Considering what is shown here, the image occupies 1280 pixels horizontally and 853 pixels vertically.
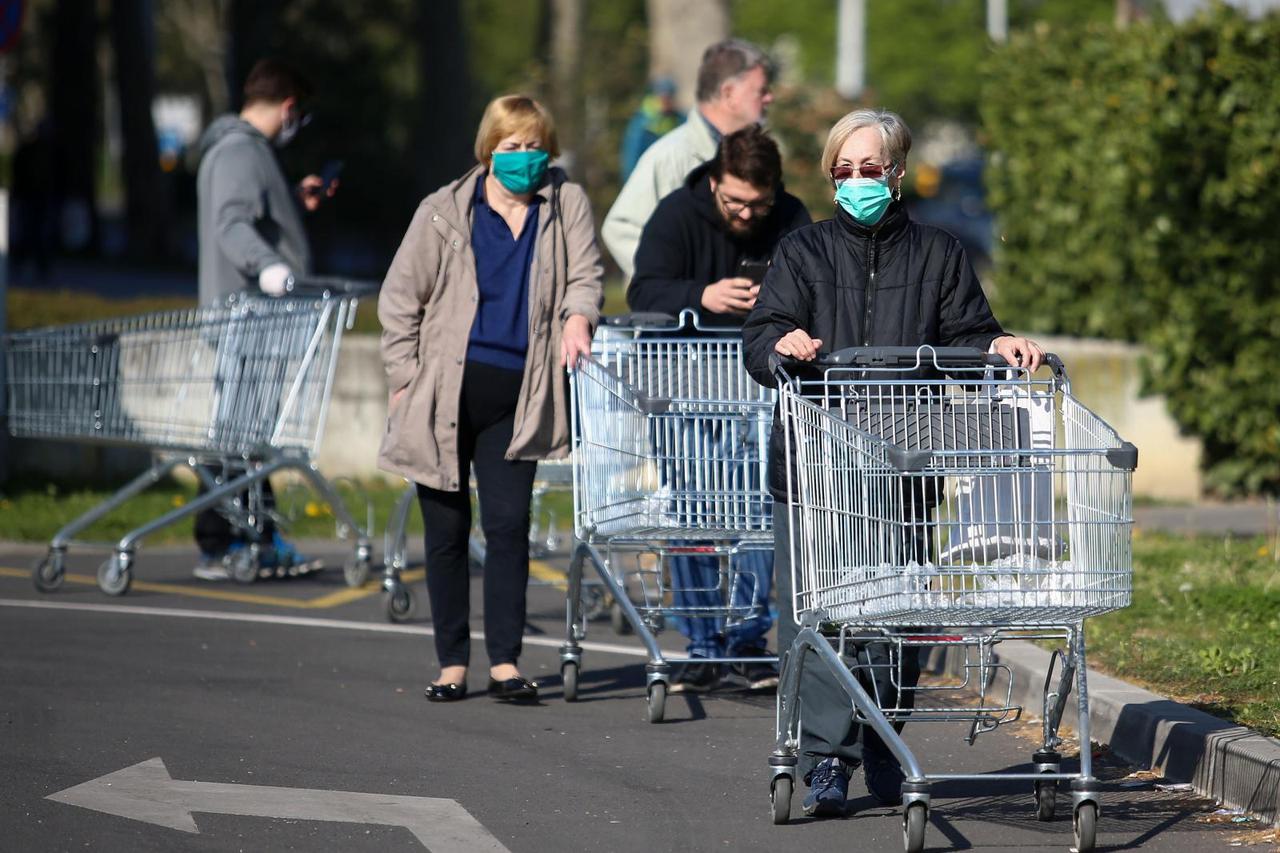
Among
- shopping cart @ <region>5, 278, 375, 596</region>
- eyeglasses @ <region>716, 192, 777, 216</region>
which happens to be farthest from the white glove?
eyeglasses @ <region>716, 192, 777, 216</region>

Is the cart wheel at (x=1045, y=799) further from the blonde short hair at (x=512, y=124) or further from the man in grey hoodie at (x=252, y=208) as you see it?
the man in grey hoodie at (x=252, y=208)

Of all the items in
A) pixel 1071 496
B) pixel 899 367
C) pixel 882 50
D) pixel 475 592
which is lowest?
pixel 475 592

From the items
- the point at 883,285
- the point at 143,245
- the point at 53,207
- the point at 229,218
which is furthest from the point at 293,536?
the point at 143,245

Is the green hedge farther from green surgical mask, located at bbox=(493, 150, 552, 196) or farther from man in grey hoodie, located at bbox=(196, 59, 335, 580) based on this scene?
green surgical mask, located at bbox=(493, 150, 552, 196)

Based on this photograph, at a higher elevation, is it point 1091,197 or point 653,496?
point 1091,197

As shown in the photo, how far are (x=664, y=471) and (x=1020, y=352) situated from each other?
1955mm

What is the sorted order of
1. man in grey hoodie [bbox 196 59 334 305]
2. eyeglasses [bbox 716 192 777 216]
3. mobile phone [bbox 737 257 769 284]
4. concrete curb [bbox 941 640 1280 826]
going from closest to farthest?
1. concrete curb [bbox 941 640 1280 826]
2. eyeglasses [bbox 716 192 777 216]
3. mobile phone [bbox 737 257 769 284]
4. man in grey hoodie [bbox 196 59 334 305]

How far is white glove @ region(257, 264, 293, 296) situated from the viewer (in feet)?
28.3

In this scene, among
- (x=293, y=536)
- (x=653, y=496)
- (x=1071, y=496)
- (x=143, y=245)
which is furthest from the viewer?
(x=143, y=245)

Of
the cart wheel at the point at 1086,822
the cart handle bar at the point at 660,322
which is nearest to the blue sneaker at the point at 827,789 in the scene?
the cart wheel at the point at 1086,822

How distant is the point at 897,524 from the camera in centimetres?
501

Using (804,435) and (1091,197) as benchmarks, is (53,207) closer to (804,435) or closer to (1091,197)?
(1091,197)

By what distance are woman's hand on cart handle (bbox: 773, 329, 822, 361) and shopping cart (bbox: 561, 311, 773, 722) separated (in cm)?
143

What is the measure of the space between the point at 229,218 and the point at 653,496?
10.4 feet
